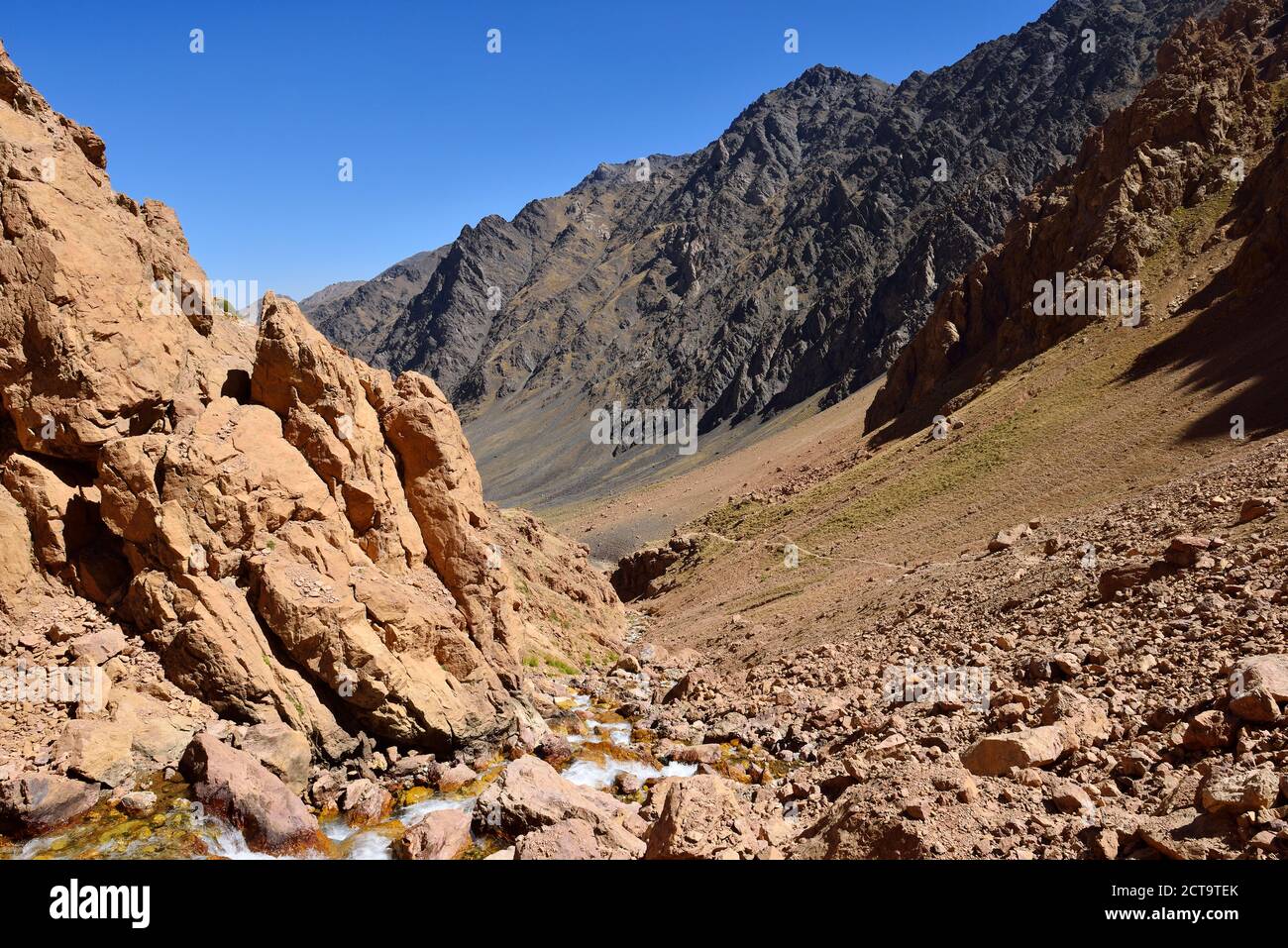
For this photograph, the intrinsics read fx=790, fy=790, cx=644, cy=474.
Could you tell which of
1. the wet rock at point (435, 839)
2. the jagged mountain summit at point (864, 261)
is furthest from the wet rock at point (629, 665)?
the jagged mountain summit at point (864, 261)

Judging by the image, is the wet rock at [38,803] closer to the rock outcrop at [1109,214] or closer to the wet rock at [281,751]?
the wet rock at [281,751]

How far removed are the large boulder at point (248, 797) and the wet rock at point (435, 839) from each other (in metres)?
1.46

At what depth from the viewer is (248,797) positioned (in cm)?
1257

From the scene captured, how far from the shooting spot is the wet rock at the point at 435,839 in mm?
12789

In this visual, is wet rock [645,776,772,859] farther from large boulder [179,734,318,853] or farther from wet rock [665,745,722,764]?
large boulder [179,734,318,853]

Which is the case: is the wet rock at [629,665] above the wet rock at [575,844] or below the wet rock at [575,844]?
below

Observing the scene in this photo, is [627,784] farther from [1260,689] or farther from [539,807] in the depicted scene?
[1260,689]

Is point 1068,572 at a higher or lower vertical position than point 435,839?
higher

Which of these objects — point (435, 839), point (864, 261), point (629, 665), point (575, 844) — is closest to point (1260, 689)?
point (575, 844)

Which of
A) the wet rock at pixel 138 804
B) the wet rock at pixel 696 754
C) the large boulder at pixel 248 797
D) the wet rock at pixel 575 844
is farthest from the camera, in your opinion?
the wet rock at pixel 696 754

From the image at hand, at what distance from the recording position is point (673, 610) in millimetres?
39906

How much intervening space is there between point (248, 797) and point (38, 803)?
9.27 feet

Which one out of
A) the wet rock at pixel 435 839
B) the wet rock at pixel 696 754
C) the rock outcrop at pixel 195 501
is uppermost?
the rock outcrop at pixel 195 501
